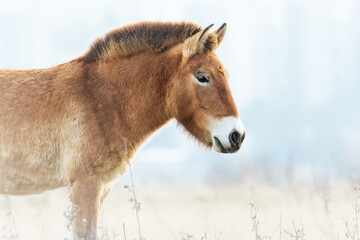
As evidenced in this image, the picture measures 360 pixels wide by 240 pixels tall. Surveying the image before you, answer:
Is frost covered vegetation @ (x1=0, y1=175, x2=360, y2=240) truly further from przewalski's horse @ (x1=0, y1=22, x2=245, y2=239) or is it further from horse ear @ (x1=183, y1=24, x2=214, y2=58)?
horse ear @ (x1=183, y1=24, x2=214, y2=58)

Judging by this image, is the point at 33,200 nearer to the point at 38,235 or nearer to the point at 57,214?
the point at 57,214

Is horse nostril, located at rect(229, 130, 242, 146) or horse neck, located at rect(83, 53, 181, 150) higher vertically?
horse neck, located at rect(83, 53, 181, 150)

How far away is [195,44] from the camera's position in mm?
6523

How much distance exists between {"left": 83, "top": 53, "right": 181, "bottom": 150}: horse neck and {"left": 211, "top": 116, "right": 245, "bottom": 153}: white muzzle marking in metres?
0.79

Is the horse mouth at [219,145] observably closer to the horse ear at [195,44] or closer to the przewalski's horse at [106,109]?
the przewalski's horse at [106,109]

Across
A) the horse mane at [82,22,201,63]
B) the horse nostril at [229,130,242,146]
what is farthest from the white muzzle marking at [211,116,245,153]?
the horse mane at [82,22,201,63]

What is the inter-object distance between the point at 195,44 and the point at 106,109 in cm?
137

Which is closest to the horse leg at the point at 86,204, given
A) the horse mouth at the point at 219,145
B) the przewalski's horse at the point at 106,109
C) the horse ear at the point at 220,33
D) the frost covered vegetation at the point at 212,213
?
the przewalski's horse at the point at 106,109

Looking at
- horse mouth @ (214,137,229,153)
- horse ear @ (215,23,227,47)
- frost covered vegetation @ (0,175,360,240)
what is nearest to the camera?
horse mouth @ (214,137,229,153)

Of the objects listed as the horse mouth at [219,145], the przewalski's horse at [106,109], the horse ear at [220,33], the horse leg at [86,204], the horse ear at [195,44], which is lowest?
the horse leg at [86,204]

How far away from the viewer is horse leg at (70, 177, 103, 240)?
247 inches

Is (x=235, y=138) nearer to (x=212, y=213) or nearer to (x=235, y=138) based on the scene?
(x=235, y=138)

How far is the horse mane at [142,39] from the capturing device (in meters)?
6.92

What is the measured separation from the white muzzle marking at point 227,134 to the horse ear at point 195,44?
90 cm
